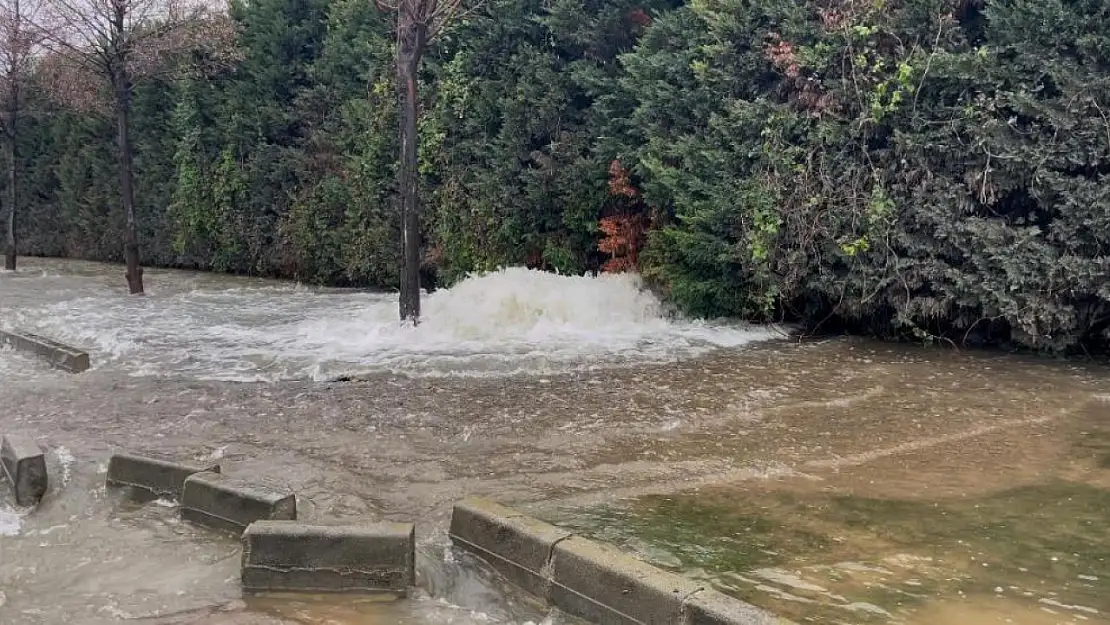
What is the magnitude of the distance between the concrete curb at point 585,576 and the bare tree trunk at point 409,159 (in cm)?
709

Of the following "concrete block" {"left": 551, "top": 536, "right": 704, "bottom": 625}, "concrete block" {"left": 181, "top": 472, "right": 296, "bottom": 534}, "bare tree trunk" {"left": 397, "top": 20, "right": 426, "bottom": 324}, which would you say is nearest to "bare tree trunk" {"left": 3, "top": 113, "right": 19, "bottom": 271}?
"bare tree trunk" {"left": 397, "top": 20, "right": 426, "bottom": 324}

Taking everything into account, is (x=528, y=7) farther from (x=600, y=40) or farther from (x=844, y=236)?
(x=844, y=236)

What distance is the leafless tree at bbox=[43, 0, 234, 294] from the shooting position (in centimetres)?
1459

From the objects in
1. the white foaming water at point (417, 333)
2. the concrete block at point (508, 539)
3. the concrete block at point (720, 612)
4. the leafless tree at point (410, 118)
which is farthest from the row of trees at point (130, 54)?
the concrete block at point (720, 612)

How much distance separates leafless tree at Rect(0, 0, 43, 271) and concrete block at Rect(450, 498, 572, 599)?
50.8ft

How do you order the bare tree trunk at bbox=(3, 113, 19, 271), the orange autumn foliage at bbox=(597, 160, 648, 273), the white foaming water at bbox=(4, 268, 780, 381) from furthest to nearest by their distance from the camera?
the bare tree trunk at bbox=(3, 113, 19, 271), the orange autumn foliage at bbox=(597, 160, 648, 273), the white foaming water at bbox=(4, 268, 780, 381)

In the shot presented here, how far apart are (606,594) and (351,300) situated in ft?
39.2

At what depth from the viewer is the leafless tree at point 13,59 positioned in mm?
17094

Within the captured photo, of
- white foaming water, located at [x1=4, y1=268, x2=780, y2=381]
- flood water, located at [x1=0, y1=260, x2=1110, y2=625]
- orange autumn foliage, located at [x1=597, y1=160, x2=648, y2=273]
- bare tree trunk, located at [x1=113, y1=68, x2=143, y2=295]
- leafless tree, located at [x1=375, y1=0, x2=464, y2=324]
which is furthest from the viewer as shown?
bare tree trunk, located at [x1=113, y1=68, x2=143, y2=295]

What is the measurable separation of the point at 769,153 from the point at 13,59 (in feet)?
60.6

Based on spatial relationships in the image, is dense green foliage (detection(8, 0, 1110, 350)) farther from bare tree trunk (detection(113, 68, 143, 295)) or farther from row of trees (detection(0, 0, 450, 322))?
bare tree trunk (detection(113, 68, 143, 295))

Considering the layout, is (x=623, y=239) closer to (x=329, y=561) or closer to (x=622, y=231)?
(x=622, y=231)

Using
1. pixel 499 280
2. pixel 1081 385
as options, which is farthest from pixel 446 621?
pixel 499 280

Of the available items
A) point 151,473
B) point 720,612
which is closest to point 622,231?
point 151,473
